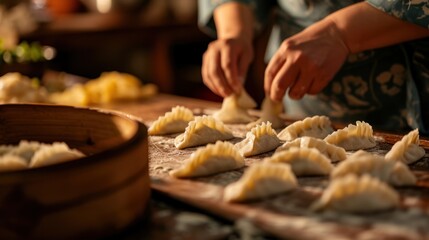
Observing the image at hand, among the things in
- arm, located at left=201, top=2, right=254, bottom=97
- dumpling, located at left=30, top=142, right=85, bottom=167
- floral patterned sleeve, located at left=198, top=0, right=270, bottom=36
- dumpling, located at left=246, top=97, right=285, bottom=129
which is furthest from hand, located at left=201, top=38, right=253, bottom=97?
dumpling, located at left=30, top=142, right=85, bottom=167

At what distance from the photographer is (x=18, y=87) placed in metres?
2.22

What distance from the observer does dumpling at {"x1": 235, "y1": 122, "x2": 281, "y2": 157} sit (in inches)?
56.1

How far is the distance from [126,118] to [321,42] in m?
0.74

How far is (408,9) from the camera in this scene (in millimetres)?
1610

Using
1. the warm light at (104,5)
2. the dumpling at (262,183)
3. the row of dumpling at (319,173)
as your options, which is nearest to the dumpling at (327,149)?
the row of dumpling at (319,173)

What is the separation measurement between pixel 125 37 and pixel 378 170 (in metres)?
3.79

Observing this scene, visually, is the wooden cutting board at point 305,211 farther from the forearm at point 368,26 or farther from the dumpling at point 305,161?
the forearm at point 368,26

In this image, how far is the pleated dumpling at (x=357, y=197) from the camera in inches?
38.7

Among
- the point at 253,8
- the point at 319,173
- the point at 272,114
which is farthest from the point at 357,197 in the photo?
the point at 253,8

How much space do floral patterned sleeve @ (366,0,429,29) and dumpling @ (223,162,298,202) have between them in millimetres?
746

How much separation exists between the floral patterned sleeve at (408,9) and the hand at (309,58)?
6.0 inches

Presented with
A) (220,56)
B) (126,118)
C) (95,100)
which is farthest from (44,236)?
(95,100)

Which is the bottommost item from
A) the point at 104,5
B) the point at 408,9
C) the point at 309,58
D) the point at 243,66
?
the point at 104,5

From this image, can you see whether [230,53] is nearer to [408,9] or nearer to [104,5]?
Answer: [408,9]
